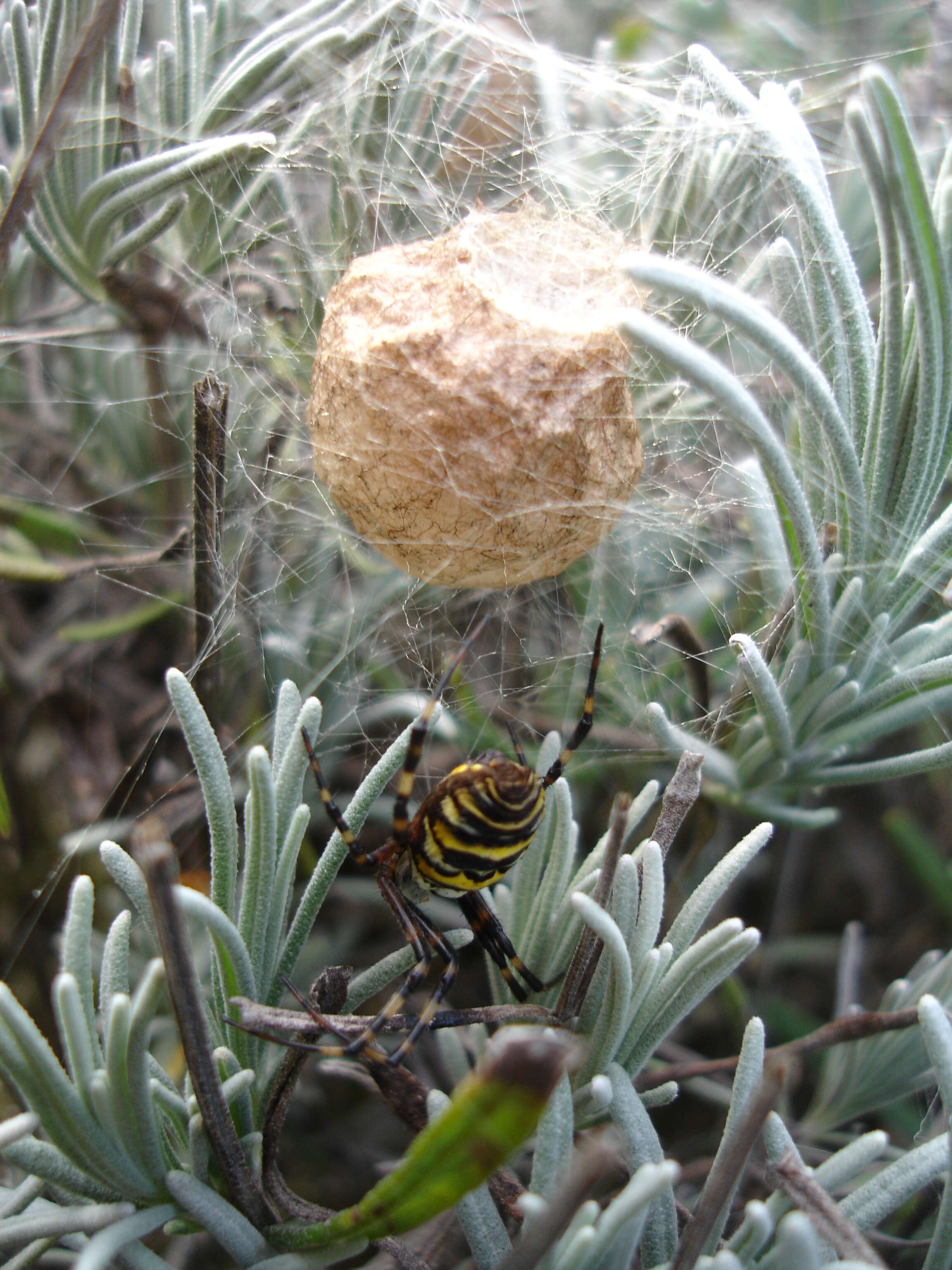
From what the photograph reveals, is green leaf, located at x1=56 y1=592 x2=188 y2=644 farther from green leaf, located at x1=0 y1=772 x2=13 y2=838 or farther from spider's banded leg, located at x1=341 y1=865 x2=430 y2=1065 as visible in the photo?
spider's banded leg, located at x1=341 y1=865 x2=430 y2=1065

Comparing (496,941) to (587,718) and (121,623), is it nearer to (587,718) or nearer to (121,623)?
(587,718)

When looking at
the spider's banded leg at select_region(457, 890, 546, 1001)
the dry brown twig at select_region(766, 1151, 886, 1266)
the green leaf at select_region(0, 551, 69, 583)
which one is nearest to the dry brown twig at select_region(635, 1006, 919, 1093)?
the dry brown twig at select_region(766, 1151, 886, 1266)

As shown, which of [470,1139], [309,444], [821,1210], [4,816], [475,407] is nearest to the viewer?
[470,1139]

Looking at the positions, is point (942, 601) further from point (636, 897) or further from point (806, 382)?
point (636, 897)

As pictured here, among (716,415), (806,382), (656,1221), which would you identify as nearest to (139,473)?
(716,415)

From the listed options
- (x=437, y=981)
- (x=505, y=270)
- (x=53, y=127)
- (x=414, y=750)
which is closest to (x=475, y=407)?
(x=505, y=270)

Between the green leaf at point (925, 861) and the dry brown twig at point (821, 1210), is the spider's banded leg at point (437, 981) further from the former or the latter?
the green leaf at point (925, 861)

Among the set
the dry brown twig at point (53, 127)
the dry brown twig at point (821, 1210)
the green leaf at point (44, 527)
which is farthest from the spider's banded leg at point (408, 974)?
the dry brown twig at point (53, 127)
